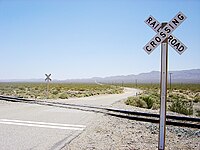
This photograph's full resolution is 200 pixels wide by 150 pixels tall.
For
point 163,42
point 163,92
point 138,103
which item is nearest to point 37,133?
point 163,92

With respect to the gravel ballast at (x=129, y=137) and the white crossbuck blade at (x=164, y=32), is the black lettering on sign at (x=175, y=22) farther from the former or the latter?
the gravel ballast at (x=129, y=137)

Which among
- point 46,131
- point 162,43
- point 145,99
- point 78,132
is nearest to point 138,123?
point 78,132

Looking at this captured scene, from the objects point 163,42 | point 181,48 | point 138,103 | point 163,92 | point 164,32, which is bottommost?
point 138,103

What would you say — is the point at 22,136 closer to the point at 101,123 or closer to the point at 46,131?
the point at 46,131

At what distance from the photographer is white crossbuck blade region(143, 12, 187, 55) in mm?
6773

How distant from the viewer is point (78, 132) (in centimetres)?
1030

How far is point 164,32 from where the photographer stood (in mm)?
6922

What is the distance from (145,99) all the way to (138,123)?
49.3 feet

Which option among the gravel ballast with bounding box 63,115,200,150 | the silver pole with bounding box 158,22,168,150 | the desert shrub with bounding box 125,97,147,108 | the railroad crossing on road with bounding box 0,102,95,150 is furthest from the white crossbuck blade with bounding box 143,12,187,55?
the desert shrub with bounding box 125,97,147,108

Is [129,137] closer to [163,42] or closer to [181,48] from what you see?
[163,42]

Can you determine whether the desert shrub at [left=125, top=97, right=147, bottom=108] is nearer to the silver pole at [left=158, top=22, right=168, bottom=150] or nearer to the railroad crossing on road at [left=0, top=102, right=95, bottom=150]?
the railroad crossing on road at [left=0, top=102, right=95, bottom=150]

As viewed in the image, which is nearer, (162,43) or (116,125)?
(162,43)

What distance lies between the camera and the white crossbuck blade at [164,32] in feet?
22.2

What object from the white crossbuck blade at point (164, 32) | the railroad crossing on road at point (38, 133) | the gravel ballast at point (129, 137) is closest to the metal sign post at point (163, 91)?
the white crossbuck blade at point (164, 32)
